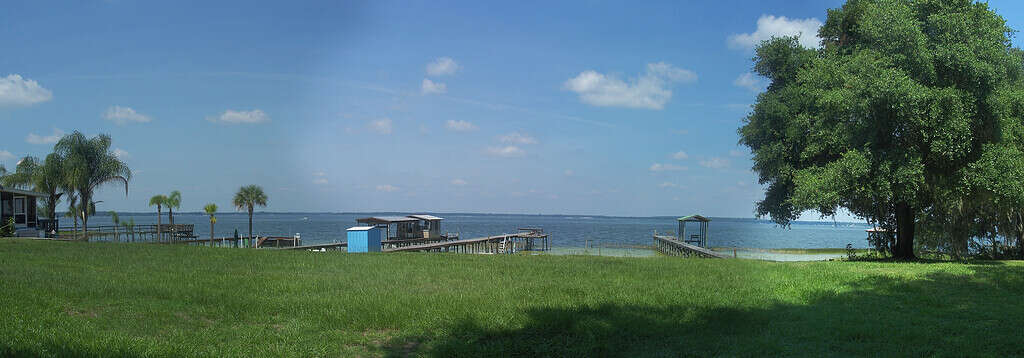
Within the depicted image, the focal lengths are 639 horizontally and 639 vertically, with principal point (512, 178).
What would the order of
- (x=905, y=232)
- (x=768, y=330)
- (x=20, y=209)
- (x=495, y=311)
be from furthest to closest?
1. (x=20, y=209)
2. (x=905, y=232)
3. (x=495, y=311)
4. (x=768, y=330)

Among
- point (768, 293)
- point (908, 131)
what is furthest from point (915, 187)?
point (768, 293)

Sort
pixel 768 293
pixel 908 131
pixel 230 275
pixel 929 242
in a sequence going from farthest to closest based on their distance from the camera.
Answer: pixel 929 242, pixel 908 131, pixel 230 275, pixel 768 293

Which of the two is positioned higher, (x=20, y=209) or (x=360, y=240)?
(x=20, y=209)

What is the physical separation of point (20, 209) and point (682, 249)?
3913 cm

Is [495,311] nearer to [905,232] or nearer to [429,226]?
[905,232]

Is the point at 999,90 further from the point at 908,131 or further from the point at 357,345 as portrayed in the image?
the point at 357,345

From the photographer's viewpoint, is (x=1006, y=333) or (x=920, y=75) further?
(x=920, y=75)

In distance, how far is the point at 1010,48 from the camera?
→ 21.6 metres

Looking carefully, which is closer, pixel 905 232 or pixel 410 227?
pixel 905 232

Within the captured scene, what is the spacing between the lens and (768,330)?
9.16 metres

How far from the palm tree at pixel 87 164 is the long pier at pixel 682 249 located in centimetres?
3590

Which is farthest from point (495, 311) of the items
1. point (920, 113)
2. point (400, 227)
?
point (400, 227)

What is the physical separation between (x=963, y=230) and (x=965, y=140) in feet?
25.5

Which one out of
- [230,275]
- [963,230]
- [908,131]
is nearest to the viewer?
[230,275]
